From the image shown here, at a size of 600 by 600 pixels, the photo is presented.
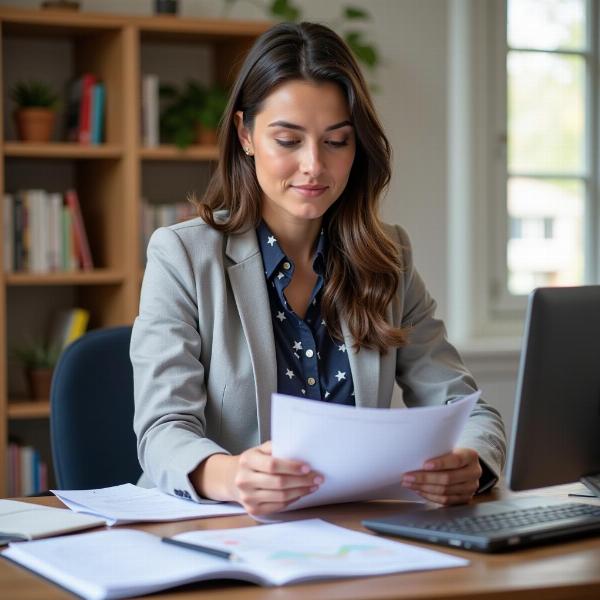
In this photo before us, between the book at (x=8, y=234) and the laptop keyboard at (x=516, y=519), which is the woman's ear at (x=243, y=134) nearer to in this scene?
the laptop keyboard at (x=516, y=519)

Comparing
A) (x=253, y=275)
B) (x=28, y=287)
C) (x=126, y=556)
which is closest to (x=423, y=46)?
(x=28, y=287)

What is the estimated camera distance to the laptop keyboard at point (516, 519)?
134cm

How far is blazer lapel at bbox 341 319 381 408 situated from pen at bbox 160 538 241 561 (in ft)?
2.33

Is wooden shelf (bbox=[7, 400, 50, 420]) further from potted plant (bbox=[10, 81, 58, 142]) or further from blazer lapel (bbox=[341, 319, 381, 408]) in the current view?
blazer lapel (bbox=[341, 319, 381, 408])

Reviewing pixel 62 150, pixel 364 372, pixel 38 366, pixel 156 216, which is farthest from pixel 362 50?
pixel 364 372

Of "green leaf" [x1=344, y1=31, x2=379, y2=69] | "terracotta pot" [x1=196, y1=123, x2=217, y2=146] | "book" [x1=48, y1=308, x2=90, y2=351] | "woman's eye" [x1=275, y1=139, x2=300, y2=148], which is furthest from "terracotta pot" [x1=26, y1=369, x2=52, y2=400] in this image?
"woman's eye" [x1=275, y1=139, x2=300, y2=148]

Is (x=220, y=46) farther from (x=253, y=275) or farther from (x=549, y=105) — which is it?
(x=253, y=275)

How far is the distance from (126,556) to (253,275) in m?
0.79

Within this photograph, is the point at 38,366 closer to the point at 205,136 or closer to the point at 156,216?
the point at 156,216

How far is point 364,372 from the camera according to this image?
1950 mm

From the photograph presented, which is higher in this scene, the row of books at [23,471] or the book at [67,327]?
the book at [67,327]

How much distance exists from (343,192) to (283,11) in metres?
1.75

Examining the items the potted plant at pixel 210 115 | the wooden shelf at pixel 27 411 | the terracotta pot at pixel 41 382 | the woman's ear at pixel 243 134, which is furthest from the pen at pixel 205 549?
the potted plant at pixel 210 115

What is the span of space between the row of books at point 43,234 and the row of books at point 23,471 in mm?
555
